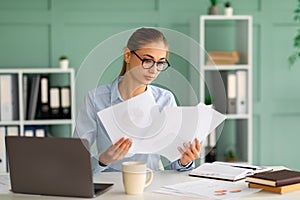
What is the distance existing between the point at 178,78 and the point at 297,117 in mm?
2731

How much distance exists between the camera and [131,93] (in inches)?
82.8

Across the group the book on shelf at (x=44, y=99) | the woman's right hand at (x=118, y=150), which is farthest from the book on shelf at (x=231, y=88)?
the woman's right hand at (x=118, y=150)

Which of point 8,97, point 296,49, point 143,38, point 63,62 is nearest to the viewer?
point 143,38

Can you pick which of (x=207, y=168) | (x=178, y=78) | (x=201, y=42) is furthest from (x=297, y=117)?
(x=178, y=78)

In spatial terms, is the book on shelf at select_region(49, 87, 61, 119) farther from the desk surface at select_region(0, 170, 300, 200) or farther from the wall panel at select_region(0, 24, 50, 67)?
the desk surface at select_region(0, 170, 300, 200)

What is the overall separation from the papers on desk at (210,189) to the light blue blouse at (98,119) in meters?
0.17

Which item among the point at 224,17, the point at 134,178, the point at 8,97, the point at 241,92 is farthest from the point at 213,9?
the point at 134,178

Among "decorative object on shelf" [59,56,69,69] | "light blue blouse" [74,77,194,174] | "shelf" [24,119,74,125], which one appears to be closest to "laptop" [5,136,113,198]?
"light blue blouse" [74,77,194,174]

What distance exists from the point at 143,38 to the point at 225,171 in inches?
24.9

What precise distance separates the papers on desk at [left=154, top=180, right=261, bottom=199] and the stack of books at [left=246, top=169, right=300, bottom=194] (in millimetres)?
28

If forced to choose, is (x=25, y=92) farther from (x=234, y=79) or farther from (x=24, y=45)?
(x=234, y=79)

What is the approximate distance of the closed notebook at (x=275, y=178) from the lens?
2.00m

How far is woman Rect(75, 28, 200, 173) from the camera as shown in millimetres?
2055

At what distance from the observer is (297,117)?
4.66 m
